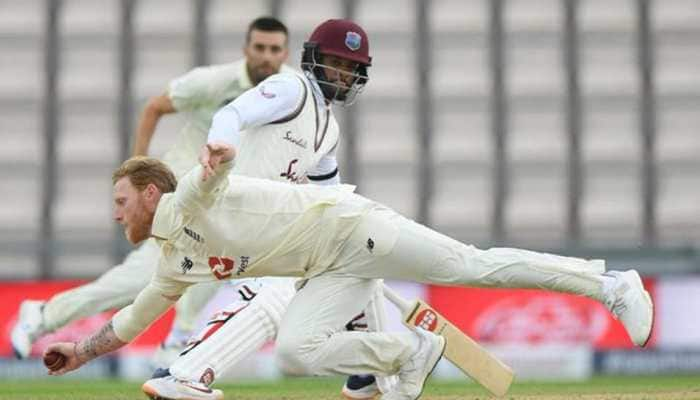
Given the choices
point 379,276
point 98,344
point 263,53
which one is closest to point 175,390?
point 98,344

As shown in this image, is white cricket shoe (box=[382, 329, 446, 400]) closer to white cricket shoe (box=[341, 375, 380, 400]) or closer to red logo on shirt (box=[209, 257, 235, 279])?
white cricket shoe (box=[341, 375, 380, 400])

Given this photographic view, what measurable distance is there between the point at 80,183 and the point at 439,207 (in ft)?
9.43

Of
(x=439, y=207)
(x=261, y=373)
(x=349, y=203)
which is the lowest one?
(x=261, y=373)

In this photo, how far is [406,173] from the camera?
13742 millimetres

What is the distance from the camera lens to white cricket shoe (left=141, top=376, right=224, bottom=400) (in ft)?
20.8

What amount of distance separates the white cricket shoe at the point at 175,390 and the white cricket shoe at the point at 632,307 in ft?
5.06

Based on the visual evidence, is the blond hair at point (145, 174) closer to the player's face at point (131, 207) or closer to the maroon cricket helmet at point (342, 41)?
the player's face at point (131, 207)

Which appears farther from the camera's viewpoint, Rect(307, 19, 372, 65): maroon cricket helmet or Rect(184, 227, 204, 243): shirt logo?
Rect(307, 19, 372, 65): maroon cricket helmet

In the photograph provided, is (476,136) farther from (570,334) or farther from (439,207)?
(570,334)

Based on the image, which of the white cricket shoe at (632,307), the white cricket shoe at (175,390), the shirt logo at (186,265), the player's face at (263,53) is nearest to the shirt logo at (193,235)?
the shirt logo at (186,265)

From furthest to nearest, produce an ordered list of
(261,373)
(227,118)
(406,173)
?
(406,173) → (261,373) → (227,118)

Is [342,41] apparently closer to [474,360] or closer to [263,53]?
[474,360]

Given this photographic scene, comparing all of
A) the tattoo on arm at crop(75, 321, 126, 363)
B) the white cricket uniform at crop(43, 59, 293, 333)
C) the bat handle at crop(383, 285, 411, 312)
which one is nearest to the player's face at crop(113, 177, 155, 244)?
the tattoo on arm at crop(75, 321, 126, 363)

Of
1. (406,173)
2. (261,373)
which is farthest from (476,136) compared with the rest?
(261,373)
